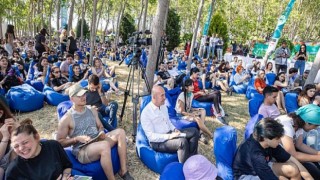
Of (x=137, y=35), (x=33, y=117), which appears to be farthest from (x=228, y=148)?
(x=33, y=117)

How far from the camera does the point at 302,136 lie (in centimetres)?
324

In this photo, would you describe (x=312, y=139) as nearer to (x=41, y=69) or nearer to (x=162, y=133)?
(x=162, y=133)

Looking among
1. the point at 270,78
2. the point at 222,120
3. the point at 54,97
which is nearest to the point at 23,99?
the point at 54,97

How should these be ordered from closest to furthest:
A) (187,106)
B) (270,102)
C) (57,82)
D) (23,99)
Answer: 1. (270,102)
2. (187,106)
3. (23,99)
4. (57,82)

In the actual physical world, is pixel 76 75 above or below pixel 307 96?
below

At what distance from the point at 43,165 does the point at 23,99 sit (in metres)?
3.66

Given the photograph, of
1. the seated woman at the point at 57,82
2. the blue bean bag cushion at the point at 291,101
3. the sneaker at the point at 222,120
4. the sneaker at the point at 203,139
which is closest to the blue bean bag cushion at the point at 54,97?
the seated woman at the point at 57,82

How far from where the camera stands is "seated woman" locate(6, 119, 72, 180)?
222 cm

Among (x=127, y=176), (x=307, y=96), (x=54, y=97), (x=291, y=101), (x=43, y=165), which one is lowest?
(x=127, y=176)

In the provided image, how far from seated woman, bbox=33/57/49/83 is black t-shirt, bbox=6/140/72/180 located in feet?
15.7

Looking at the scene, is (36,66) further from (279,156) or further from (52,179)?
(279,156)

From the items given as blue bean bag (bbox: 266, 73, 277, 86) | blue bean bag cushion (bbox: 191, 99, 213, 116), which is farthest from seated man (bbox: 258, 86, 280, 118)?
blue bean bag (bbox: 266, 73, 277, 86)

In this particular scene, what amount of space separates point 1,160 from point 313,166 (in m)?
3.43

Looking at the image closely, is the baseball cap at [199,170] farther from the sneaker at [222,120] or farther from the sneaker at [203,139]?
the sneaker at [222,120]
